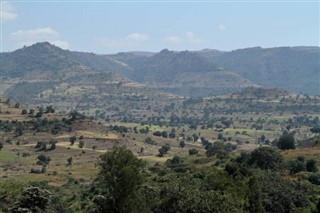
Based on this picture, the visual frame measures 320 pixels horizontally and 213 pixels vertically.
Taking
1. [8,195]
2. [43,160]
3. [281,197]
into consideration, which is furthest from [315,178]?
[43,160]

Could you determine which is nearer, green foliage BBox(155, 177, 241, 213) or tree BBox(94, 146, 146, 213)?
green foliage BBox(155, 177, 241, 213)

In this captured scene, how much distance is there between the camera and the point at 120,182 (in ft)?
193

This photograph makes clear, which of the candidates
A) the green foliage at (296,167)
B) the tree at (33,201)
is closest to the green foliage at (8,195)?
the tree at (33,201)

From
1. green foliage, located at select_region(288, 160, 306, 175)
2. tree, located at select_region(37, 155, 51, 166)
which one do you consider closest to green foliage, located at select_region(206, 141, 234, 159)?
green foliage, located at select_region(288, 160, 306, 175)

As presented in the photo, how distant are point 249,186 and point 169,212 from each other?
54.9 ft

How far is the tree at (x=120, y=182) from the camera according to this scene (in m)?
58.8

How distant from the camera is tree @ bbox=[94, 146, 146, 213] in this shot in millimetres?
58750

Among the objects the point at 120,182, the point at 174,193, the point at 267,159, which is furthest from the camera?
the point at 267,159

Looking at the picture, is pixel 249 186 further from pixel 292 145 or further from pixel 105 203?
pixel 292 145

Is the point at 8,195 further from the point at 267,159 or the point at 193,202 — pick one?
the point at 267,159

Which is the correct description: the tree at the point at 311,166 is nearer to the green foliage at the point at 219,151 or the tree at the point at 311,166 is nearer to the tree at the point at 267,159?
the tree at the point at 267,159

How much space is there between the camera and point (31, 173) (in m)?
160

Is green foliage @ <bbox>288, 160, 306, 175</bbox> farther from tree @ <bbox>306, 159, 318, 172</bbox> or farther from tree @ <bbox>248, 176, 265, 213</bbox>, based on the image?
tree @ <bbox>248, 176, 265, 213</bbox>

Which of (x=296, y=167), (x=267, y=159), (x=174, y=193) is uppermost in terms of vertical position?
(x=174, y=193)
